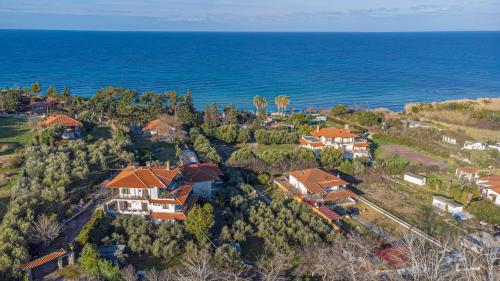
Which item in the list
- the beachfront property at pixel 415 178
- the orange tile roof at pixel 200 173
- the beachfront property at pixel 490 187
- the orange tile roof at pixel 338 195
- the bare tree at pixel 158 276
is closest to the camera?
the bare tree at pixel 158 276

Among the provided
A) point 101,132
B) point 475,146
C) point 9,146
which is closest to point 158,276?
point 9,146

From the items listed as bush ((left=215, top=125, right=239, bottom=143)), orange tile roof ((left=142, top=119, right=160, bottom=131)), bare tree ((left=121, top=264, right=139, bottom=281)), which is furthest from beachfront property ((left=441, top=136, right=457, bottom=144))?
bare tree ((left=121, top=264, right=139, bottom=281))

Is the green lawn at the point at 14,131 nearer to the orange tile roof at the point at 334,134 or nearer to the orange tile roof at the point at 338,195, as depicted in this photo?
the orange tile roof at the point at 338,195

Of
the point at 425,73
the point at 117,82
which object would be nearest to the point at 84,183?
the point at 117,82

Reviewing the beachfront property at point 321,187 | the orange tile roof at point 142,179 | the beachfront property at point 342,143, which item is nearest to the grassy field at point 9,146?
the orange tile roof at point 142,179

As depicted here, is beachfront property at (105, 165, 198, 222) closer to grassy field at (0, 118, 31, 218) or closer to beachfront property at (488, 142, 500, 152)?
grassy field at (0, 118, 31, 218)

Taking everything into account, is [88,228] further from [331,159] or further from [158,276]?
[331,159]

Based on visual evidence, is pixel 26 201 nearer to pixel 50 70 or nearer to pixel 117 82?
pixel 117 82
